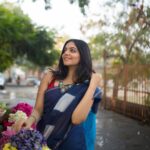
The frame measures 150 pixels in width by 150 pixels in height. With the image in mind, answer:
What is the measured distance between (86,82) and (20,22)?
22009 mm

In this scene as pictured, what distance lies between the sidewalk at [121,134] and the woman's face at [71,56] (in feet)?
16.2

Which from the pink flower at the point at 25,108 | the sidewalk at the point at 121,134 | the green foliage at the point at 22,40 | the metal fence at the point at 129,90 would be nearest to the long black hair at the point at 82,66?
the pink flower at the point at 25,108

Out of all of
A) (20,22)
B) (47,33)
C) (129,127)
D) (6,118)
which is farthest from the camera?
(47,33)

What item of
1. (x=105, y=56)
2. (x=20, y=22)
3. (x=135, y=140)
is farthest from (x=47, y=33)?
(x=135, y=140)

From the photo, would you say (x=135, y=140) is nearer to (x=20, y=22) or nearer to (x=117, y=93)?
(x=117, y=93)

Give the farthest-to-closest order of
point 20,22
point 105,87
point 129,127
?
1. point 20,22
2. point 105,87
3. point 129,127

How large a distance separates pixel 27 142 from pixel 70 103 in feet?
1.60

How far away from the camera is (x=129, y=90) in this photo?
43.2 feet

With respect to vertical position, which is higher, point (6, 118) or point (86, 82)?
point (86, 82)

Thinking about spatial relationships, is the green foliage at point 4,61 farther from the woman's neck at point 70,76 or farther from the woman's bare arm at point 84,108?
the woman's bare arm at point 84,108

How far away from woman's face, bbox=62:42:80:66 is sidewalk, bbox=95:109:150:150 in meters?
4.94

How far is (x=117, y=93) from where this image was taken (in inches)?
578

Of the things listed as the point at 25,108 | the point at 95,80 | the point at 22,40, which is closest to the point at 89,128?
the point at 95,80

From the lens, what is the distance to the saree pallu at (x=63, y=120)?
2566mm
